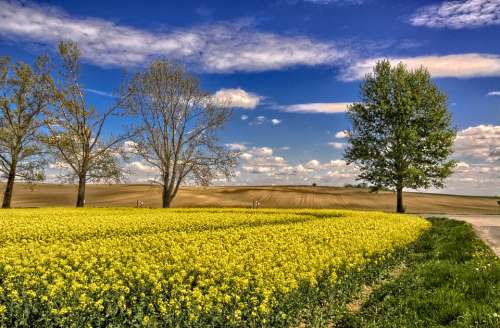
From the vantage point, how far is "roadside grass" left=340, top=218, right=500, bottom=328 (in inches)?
347

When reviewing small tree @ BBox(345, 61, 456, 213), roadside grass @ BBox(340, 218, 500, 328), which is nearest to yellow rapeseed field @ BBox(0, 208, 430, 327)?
roadside grass @ BBox(340, 218, 500, 328)

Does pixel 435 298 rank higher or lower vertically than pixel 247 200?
lower

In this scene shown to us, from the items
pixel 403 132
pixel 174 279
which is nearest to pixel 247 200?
pixel 403 132

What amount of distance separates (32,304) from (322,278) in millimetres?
5980

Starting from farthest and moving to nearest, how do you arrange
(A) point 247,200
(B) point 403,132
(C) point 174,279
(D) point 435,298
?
1. (A) point 247,200
2. (B) point 403,132
3. (D) point 435,298
4. (C) point 174,279

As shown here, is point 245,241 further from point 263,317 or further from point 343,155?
point 343,155

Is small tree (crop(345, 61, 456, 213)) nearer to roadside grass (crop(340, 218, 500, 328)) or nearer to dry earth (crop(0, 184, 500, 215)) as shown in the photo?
dry earth (crop(0, 184, 500, 215))

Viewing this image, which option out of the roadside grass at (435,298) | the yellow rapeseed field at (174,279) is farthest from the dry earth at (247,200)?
the roadside grass at (435,298)

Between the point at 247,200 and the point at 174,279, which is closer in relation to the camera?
the point at 174,279

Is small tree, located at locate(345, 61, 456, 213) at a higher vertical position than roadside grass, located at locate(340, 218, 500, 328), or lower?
higher

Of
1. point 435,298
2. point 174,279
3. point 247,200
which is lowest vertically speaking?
point 435,298

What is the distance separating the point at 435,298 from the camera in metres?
9.99

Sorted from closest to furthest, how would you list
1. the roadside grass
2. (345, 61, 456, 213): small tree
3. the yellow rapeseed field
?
the yellow rapeseed field
the roadside grass
(345, 61, 456, 213): small tree

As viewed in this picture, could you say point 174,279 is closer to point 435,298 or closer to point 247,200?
point 435,298
